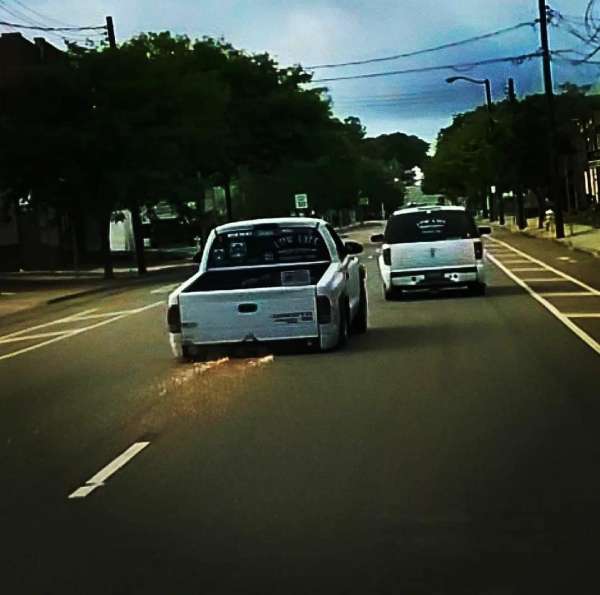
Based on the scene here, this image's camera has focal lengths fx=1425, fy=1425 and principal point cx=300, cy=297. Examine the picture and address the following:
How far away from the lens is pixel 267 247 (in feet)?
63.3

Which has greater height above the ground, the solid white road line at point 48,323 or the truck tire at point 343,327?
the truck tire at point 343,327

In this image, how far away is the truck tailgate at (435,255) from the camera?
26.0m

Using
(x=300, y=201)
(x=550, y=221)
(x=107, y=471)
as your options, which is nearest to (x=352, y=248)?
(x=107, y=471)

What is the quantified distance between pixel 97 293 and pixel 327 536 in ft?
106

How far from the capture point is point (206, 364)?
17422mm

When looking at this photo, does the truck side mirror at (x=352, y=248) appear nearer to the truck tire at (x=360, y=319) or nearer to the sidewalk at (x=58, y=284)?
the truck tire at (x=360, y=319)

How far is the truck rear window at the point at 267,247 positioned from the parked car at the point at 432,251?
6808 mm

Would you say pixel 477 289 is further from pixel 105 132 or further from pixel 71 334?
pixel 105 132

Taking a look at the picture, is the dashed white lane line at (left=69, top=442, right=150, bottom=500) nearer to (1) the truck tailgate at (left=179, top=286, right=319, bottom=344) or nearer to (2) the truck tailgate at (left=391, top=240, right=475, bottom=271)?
(1) the truck tailgate at (left=179, top=286, right=319, bottom=344)

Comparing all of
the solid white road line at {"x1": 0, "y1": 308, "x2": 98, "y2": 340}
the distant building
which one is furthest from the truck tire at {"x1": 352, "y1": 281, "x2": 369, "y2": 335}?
the distant building

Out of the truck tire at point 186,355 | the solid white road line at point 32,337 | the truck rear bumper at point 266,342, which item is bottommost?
the solid white road line at point 32,337

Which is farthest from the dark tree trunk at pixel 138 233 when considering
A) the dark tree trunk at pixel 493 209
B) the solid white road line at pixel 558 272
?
the dark tree trunk at pixel 493 209

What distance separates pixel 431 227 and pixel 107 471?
55.3 ft

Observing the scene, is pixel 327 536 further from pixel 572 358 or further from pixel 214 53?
pixel 214 53
